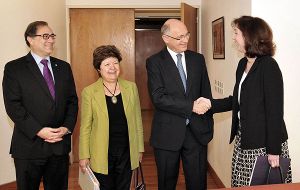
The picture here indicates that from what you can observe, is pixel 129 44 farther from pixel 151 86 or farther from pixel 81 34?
pixel 151 86

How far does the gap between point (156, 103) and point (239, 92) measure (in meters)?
0.55

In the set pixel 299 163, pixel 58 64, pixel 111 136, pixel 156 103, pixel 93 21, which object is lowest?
pixel 299 163

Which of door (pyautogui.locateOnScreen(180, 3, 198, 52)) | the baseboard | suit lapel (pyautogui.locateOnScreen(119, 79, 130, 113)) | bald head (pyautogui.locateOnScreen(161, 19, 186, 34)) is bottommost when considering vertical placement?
the baseboard

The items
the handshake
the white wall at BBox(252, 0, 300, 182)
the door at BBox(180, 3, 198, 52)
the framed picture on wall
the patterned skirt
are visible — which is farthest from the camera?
the door at BBox(180, 3, 198, 52)

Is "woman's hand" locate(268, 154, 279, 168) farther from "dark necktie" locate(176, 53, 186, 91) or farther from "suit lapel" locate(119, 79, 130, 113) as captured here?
"suit lapel" locate(119, 79, 130, 113)

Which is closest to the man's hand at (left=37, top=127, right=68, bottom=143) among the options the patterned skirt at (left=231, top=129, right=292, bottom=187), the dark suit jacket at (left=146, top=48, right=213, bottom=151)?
the dark suit jacket at (left=146, top=48, right=213, bottom=151)

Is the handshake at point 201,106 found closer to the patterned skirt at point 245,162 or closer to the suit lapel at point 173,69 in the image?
the suit lapel at point 173,69

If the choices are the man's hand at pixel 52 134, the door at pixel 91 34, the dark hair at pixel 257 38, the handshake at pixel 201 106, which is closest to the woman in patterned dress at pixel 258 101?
→ the dark hair at pixel 257 38

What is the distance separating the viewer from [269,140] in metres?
1.96

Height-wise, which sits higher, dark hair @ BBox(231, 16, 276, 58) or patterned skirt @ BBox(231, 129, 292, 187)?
dark hair @ BBox(231, 16, 276, 58)

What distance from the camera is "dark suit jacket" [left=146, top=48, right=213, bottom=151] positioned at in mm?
2312

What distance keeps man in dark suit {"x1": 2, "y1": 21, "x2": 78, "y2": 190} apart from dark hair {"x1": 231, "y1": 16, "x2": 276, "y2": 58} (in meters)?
1.35

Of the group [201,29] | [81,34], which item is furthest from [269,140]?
[81,34]

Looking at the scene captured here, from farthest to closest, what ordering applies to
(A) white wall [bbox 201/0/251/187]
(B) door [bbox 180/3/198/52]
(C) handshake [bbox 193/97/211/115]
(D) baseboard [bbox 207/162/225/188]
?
(B) door [bbox 180/3/198/52], (D) baseboard [bbox 207/162/225/188], (A) white wall [bbox 201/0/251/187], (C) handshake [bbox 193/97/211/115]
